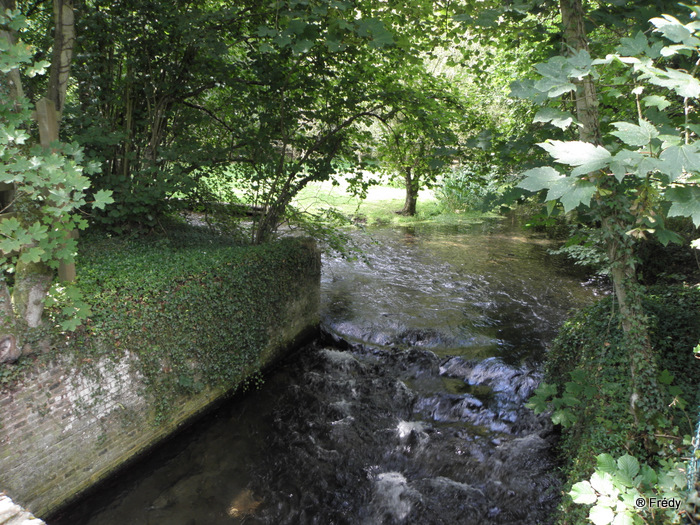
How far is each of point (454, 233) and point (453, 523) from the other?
1183 centimetres

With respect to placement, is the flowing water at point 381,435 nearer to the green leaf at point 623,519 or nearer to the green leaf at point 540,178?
the green leaf at point 623,519

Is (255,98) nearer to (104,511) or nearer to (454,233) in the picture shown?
(104,511)

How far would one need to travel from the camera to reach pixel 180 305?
514 centimetres

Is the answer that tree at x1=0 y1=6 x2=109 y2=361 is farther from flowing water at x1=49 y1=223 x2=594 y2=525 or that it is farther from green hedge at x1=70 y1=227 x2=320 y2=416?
flowing water at x1=49 y1=223 x2=594 y2=525

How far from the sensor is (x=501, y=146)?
4.17 metres

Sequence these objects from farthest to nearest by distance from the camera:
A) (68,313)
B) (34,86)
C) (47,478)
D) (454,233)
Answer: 1. (454,233)
2. (34,86)
3. (47,478)
4. (68,313)

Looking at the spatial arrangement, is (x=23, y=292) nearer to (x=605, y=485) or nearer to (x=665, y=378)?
(x=605, y=485)

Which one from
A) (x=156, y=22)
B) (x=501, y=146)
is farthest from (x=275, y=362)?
(x=156, y=22)

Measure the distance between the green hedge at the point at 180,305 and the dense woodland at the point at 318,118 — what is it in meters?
0.48

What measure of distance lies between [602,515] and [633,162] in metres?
1.87

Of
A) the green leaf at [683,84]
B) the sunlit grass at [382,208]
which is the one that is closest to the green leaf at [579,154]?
the green leaf at [683,84]


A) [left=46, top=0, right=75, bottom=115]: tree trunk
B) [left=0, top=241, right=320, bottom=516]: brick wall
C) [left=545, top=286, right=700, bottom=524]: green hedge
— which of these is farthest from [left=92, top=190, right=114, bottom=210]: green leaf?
[left=545, top=286, right=700, bottom=524]: green hedge

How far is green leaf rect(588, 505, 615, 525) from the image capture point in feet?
7.64

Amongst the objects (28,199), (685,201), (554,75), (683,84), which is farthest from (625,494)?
(28,199)
